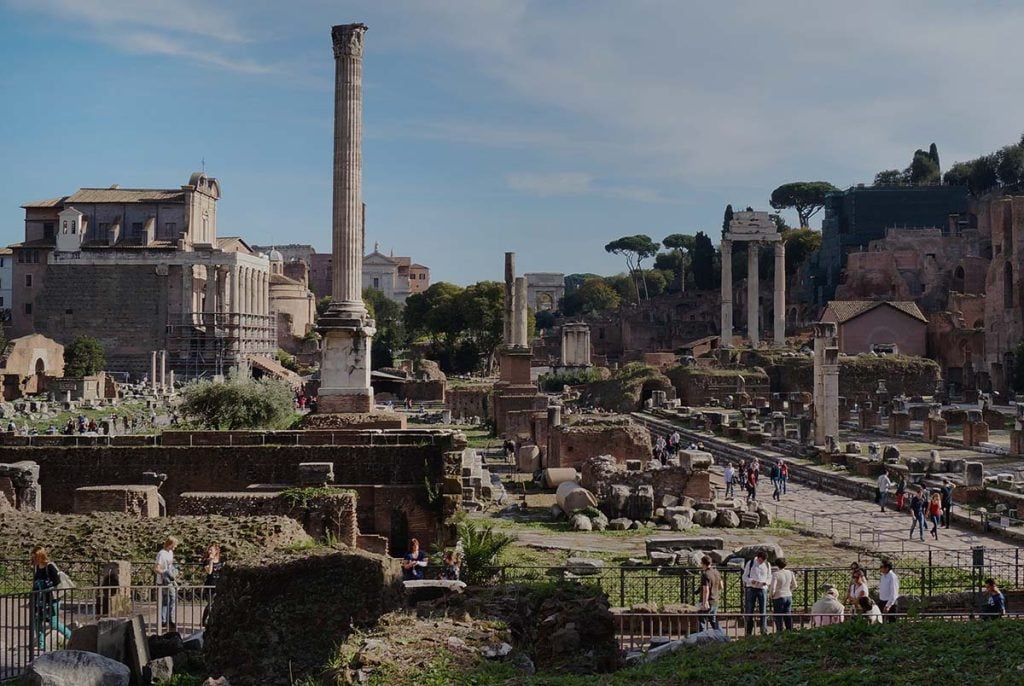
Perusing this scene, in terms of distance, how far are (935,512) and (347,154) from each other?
524 inches

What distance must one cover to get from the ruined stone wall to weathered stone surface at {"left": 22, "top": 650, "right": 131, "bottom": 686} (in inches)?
759

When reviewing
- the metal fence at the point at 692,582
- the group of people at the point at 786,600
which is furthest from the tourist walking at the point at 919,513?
the group of people at the point at 786,600

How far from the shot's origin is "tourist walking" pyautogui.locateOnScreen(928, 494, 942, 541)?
19.7 meters

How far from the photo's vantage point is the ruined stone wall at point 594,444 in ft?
91.2

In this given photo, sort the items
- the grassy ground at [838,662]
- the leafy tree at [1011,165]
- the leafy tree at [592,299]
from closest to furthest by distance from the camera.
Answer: the grassy ground at [838,662] < the leafy tree at [1011,165] < the leafy tree at [592,299]

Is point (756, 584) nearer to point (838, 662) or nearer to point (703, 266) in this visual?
point (838, 662)

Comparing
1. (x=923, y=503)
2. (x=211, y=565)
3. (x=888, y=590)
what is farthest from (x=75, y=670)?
(x=923, y=503)

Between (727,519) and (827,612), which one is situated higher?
(827,612)

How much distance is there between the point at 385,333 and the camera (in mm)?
87625

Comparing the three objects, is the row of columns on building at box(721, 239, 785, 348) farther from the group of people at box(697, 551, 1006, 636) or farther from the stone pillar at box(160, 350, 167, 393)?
the group of people at box(697, 551, 1006, 636)

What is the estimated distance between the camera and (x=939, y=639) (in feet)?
26.4

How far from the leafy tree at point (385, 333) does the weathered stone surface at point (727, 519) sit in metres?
36.5

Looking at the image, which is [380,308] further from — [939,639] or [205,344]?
[939,639]

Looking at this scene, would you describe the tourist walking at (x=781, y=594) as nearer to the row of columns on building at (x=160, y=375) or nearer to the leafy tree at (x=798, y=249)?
the row of columns on building at (x=160, y=375)
